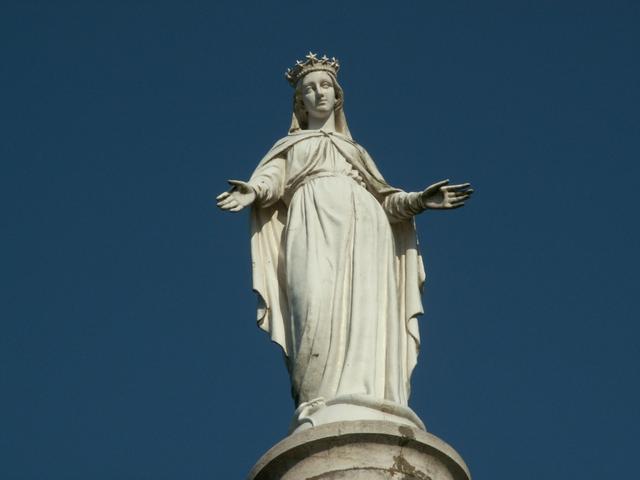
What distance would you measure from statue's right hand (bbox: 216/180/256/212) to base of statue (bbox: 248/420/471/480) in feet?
9.97

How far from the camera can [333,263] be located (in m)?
15.7

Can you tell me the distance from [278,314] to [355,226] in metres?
1.25

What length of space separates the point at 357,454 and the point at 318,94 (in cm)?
581

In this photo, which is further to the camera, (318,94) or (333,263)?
(318,94)

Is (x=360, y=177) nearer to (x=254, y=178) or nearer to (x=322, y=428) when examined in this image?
(x=254, y=178)

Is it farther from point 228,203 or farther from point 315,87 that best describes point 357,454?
point 315,87

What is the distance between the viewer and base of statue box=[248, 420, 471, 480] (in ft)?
44.1

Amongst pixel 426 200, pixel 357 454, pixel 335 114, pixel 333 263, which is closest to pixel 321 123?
pixel 335 114

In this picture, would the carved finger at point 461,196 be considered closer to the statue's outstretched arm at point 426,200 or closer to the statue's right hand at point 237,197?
the statue's outstretched arm at point 426,200

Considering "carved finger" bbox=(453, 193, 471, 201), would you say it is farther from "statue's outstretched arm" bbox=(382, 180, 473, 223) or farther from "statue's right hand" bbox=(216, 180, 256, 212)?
"statue's right hand" bbox=(216, 180, 256, 212)

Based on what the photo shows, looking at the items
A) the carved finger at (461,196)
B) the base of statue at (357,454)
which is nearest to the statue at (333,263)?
the carved finger at (461,196)

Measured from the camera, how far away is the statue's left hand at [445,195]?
16.2m

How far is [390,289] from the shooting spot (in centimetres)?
1588

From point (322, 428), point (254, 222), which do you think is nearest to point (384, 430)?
point (322, 428)
